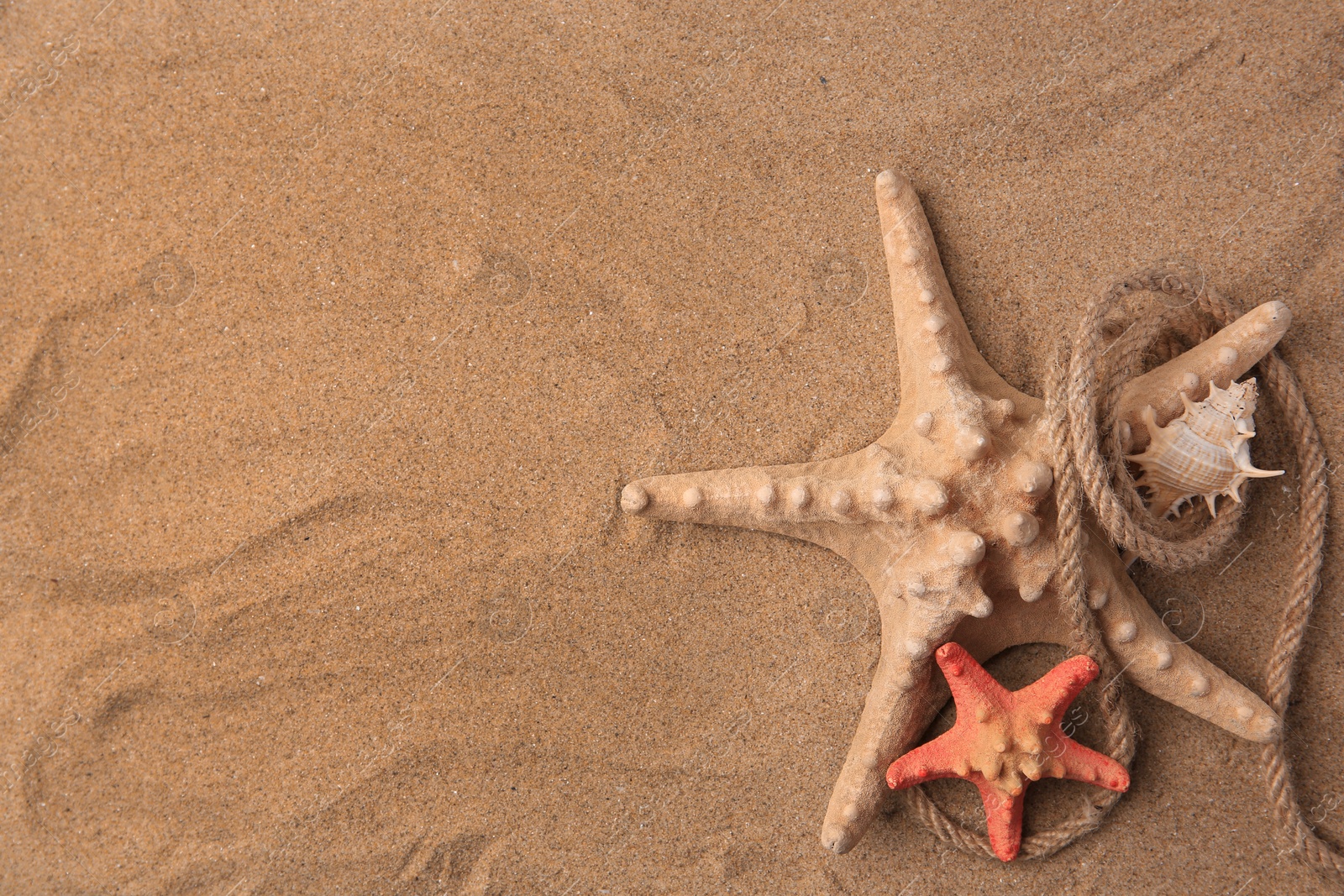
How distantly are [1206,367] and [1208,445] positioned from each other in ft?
0.77

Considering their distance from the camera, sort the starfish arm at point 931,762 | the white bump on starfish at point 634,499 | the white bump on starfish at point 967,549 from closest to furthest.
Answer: the white bump on starfish at point 967,549 < the starfish arm at point 931,762 < the white bump on starfish at point 634,499

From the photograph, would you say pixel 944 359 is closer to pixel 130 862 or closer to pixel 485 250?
pixel 485 250

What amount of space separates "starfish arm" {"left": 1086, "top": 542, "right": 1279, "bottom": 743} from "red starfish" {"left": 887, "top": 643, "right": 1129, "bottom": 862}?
0.17 m

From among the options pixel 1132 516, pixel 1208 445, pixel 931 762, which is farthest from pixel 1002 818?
pixel 1208 445

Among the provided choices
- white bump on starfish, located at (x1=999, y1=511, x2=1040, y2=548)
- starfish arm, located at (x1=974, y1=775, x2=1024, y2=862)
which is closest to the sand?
starfish arm, located at (x1=974, y1=775, x2=1024, y2=862)

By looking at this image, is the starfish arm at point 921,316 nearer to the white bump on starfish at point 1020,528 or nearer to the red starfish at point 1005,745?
the white bump on starfish at point 1020,528

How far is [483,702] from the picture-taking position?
8.13 ft

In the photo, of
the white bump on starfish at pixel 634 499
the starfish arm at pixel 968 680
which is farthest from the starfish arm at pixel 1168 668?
the white bump on starfish at pixel 634 499

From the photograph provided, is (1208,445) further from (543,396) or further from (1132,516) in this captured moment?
(543,396)

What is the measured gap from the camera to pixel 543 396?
2.54 meters

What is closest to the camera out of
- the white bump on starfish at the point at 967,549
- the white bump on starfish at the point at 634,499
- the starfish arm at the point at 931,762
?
the white bump on starfish at the point at 967,549

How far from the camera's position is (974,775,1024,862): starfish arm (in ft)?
7.11

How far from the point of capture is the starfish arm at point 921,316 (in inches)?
88.0

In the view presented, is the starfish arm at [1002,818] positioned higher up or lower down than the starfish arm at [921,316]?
lower down
